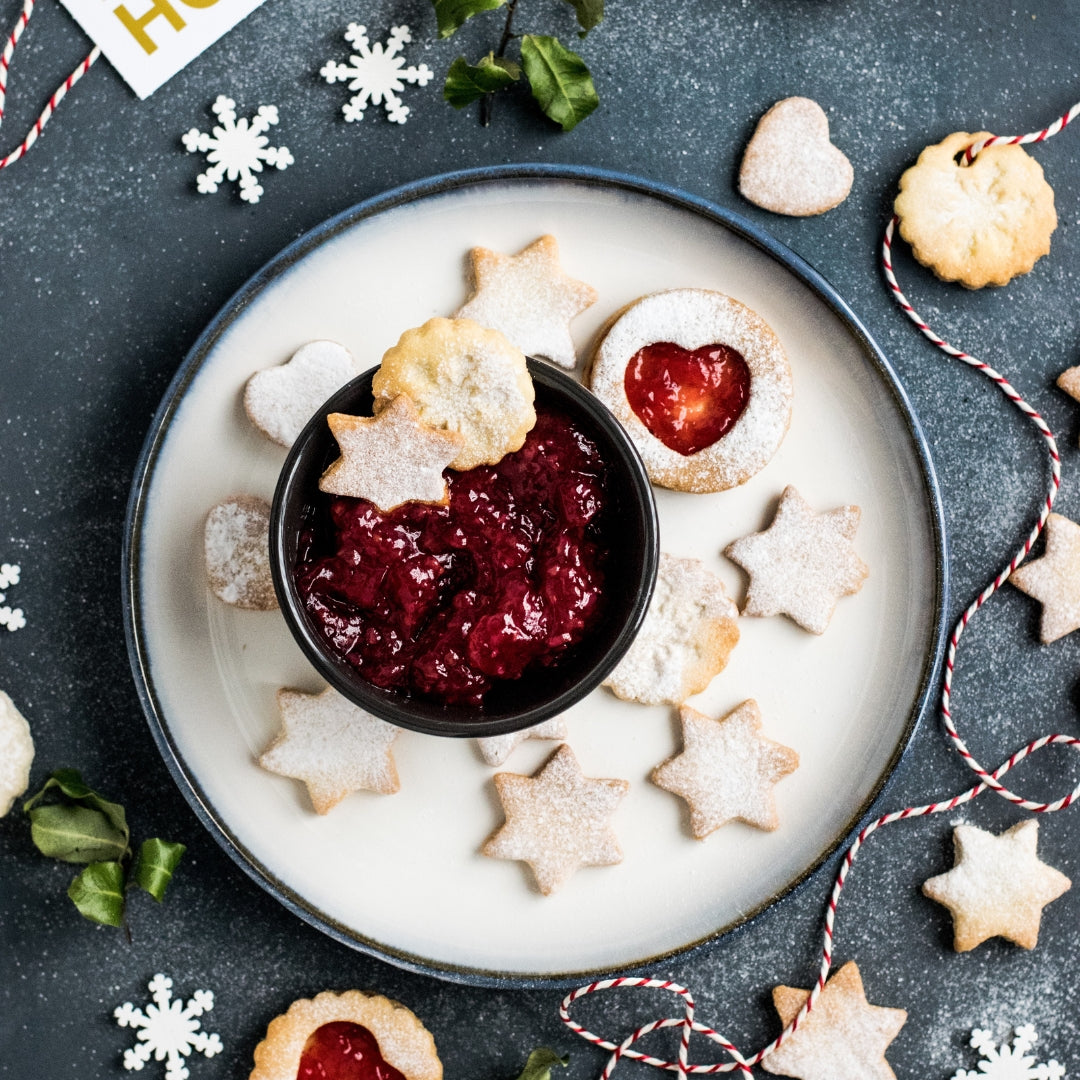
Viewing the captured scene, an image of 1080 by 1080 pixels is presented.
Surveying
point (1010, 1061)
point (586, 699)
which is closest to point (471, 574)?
point (586, 699)

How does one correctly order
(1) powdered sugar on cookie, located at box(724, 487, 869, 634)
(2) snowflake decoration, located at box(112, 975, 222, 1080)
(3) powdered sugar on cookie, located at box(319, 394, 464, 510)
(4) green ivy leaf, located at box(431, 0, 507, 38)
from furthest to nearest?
(2) snowflake decoration, located at box(112, 975, 222, 1080) → (1) powdered sugar on cookie, located at box(724, 487, 869, 634) → (4) green ivy leaf, located at box(431, 0, 507, 38) → (3) powdered sugar on cookie, located at box(319, 394, 464, 510)

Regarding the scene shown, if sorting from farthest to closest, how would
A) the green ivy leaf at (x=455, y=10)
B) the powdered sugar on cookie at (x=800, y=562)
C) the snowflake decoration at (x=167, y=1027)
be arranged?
the snowflake decoration at (x=167, y=1027)
the powdered sugar on cookie at (x=800, y=562)
the green ivy leaf at (x=455, y=10)

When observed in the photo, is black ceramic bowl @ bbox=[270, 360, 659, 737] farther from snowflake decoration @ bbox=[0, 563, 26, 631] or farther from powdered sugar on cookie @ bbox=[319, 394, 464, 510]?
snowflake decoration @ bbox=[0, 563, 26, 631]

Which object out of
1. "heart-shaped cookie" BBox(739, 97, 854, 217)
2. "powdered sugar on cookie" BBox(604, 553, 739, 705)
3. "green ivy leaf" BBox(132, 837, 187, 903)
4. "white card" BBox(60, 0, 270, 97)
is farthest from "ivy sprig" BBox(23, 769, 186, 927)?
"heart-shaped cookie" BBox(739, 97, 854, 217)

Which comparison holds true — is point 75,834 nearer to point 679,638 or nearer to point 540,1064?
point 540,1064

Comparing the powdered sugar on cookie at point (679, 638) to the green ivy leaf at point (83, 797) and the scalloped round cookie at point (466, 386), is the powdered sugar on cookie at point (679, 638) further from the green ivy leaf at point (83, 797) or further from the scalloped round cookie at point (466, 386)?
the green ivy leaf at point (83, 797)

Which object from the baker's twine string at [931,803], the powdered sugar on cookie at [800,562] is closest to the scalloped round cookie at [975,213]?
the baker's twine string at [931,803]

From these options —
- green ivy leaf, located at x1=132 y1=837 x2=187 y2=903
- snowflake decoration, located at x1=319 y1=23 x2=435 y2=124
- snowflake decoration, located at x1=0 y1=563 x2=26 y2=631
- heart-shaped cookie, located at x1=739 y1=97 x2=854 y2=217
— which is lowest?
green ivy leaf, located at x1=132 y1=837 x2=187 y2=903
